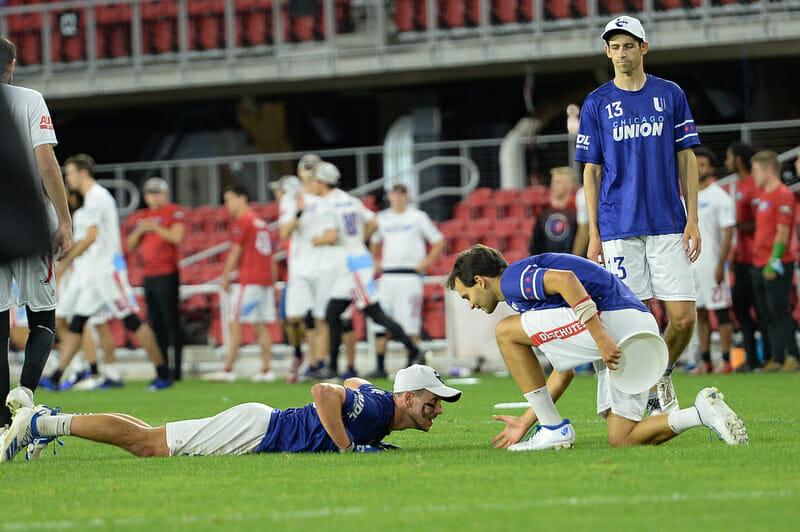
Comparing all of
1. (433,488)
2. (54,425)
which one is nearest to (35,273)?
(54,425)

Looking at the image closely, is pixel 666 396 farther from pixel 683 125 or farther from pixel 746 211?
pixel 746 211

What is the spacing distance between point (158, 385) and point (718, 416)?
857 cm

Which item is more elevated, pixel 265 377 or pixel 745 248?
pixel 745 248

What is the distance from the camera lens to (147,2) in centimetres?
2347

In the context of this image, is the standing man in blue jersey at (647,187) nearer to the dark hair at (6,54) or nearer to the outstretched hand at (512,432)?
the outstretched hand at (512,432)

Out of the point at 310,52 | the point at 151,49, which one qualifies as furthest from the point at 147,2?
the point at 310,52

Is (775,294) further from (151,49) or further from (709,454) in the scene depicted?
(151,49)

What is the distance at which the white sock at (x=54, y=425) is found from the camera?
20.0 ft

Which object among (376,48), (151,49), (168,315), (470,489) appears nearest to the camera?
(470,489)

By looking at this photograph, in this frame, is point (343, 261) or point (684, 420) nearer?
point (684, 420)

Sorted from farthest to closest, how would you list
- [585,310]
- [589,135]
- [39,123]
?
[589,135], [39,123], [585,310]

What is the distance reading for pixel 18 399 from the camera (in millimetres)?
6367

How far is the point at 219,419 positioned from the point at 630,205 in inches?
99.3

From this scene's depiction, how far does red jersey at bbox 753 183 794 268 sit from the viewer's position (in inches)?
489
